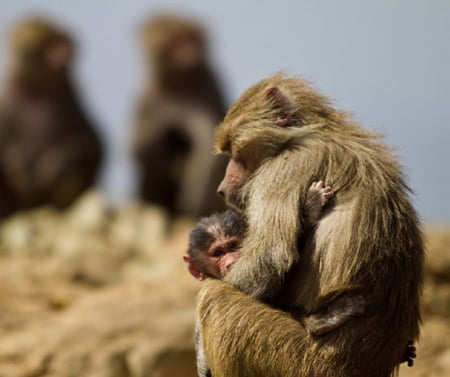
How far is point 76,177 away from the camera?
14633 mm

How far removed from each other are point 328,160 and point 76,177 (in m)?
10.2

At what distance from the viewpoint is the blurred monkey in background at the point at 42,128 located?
1448 cm

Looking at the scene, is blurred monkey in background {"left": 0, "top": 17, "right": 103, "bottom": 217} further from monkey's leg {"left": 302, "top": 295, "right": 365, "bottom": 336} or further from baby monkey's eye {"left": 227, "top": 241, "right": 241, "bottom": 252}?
monkey's leg {"left": 302, "top": 295, "right": 365, "bottom": 336}

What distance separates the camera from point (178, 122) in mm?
14984

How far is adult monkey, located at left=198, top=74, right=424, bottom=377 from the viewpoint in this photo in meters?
4.55

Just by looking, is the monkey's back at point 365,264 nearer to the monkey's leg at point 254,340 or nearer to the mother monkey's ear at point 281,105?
the monkey's leg at point 254,340

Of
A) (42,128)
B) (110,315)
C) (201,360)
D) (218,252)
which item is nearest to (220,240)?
(218,252)

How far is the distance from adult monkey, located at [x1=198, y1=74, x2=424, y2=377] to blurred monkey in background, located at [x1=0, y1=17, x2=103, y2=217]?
9972mm

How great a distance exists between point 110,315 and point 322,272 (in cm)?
248

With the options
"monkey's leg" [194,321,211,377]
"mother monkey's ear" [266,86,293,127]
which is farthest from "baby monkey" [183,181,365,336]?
"mother monkey's ear" [266,86,293,127]

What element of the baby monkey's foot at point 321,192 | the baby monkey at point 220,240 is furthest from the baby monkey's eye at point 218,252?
the baby monkey's foot at point 321,192

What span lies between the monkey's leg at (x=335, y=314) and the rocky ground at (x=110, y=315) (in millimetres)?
1836

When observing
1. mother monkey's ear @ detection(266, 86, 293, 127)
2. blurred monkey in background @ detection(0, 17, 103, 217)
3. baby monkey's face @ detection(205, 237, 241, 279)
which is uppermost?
mother monkey's ear @ detection(266, 86, 293, 127)

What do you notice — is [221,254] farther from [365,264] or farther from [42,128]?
[42,128]
